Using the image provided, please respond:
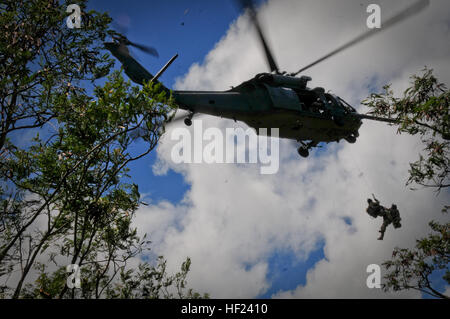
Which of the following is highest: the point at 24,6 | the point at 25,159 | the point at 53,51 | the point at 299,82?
the point at 299,82

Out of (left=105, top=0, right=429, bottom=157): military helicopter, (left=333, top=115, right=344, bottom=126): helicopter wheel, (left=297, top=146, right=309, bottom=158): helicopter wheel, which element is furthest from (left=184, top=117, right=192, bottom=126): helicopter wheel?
(left=297, top=146, right=309, bottom=158): helicopter wheel

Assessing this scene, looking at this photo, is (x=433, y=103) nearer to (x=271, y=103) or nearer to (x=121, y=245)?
(x=271, y=103)

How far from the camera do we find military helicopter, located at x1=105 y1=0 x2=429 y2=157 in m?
12.1

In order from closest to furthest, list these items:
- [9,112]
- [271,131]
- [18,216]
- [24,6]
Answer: [9,112] → [24,6] → [18,216] → [271,131]

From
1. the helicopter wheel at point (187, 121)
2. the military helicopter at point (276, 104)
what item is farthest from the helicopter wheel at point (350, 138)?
the helicopter wheel at point (187, 121)

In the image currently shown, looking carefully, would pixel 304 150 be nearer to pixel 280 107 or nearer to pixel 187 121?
pixel 280 107

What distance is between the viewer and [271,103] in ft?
44.0

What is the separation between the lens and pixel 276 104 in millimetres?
13398

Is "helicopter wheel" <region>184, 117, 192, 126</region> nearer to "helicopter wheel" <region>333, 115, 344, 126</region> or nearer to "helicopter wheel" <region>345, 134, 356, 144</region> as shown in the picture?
"helicopter wheel" <region>333, 115, 344, 126</region>

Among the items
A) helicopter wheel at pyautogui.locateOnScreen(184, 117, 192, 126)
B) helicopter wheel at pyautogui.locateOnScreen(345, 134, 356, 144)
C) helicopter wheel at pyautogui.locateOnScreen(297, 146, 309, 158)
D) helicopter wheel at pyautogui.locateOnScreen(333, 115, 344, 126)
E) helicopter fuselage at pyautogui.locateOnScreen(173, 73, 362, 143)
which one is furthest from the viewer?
helicopter wheel at pyautogui.locateOnScreen(297, 146, 309, 158)

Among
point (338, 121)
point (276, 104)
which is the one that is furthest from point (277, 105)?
point (338, 121)
